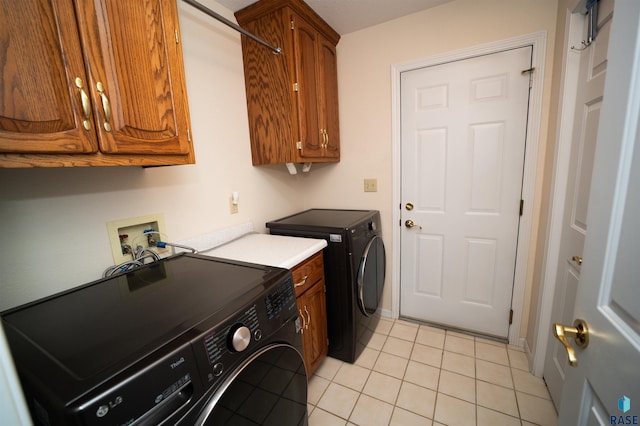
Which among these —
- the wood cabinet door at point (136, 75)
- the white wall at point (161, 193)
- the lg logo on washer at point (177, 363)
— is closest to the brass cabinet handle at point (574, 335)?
the lg logo on washer at point (177, 363)

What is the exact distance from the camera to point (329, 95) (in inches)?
79.4

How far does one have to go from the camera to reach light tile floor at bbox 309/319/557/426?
139cm

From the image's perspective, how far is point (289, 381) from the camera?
0.96 meters

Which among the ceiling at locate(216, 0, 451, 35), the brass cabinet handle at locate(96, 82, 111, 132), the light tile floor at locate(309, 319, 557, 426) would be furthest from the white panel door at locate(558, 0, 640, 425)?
the ceiling at locate(216, 0, 451, 35)

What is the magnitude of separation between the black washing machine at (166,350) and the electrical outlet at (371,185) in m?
1.36

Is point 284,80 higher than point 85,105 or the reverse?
higher

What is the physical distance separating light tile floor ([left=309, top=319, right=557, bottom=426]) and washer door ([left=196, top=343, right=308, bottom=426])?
53 centimetres

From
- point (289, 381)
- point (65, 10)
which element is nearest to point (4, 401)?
point (289, 381)

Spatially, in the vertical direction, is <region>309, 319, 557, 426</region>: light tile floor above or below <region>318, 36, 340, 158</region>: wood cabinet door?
below

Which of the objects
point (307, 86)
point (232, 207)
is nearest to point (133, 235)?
point (232, 207)

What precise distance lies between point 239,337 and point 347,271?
977 millimetres

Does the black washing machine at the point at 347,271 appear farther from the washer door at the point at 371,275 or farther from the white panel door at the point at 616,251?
the white panel door at the point at 616,251

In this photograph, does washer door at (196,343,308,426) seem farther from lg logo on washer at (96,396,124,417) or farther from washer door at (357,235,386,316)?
washer door at (357,235,386,316)

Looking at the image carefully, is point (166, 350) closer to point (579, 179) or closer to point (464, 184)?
point (579, 179)
